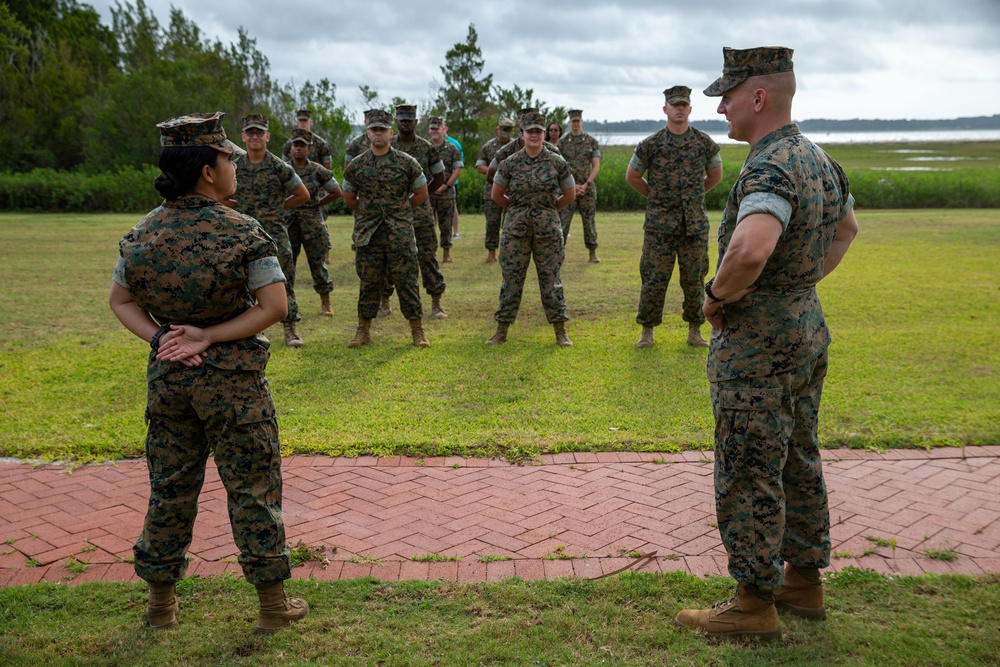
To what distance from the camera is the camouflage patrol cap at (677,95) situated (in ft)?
26.2

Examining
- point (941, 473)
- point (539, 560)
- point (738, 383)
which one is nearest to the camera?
point (738, 383)

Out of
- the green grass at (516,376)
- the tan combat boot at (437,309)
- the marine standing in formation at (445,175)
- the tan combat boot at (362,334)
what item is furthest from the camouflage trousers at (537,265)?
the marine standing in formation at (445,175)

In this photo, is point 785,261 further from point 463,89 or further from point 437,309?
point 463,89

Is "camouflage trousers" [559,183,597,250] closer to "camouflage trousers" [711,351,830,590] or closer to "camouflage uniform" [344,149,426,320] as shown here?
"camouflage uniform" [344,149,426,320]

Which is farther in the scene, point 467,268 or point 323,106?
point 323,106

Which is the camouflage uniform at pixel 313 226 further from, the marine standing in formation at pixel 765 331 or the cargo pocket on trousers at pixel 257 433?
the marine standing in formation at pixel 765 331

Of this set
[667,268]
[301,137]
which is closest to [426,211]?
[301,137]

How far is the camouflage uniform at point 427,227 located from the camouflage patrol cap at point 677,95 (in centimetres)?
292

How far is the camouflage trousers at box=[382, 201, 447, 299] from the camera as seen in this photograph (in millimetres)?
9680

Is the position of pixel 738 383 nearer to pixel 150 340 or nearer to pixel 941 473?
pixel 150 340

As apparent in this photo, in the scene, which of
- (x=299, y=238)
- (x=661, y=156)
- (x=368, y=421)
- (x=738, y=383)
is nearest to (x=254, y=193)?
(x=299, y=238)

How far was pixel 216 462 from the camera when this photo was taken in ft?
10.7

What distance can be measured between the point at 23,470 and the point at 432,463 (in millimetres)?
2562

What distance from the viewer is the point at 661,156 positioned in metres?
7.99
